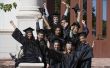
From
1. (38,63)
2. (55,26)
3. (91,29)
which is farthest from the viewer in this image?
(91,29)

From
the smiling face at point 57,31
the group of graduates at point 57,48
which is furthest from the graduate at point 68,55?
the smiling face at point 57,31

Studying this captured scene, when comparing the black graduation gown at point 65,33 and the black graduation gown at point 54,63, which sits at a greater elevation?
the black graduation gown at point 65,33

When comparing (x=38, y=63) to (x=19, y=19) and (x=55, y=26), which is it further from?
(x=19, y=19)

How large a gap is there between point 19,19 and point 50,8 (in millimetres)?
2610

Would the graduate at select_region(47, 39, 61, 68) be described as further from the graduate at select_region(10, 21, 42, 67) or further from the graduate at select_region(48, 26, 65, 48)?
the graduate at select_region(48, 26, 65, 48)

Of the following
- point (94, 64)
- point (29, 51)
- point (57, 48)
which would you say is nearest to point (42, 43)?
point (29, 51)

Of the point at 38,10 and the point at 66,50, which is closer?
the point at 66,50

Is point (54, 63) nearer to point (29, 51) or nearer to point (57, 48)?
point (57, 48)

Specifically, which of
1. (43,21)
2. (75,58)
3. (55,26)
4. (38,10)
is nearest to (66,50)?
(75,58)

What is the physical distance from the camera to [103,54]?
59.4 feet

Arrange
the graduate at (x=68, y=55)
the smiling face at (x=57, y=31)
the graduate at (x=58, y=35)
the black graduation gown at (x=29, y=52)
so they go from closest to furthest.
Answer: the graduate at (x=68, y=55)
the black graduation gown at (x=29, y=52)
the graduate at (x=58, y=35)
the smiling face at (x=57, y=31)

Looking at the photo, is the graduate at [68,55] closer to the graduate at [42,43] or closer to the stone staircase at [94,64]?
the graduate at [42,43]

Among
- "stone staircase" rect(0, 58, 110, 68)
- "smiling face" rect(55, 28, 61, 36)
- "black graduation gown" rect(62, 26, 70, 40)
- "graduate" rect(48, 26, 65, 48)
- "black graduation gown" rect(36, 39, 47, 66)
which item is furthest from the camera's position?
"stone staircase" rect(0, 58, 110, 68)

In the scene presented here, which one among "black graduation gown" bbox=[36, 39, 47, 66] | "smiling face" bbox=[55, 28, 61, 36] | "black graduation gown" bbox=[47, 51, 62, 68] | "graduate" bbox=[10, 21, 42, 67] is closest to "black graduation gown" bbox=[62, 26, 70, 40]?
"smiling face" bbox=[55, 28, 61, 36]
